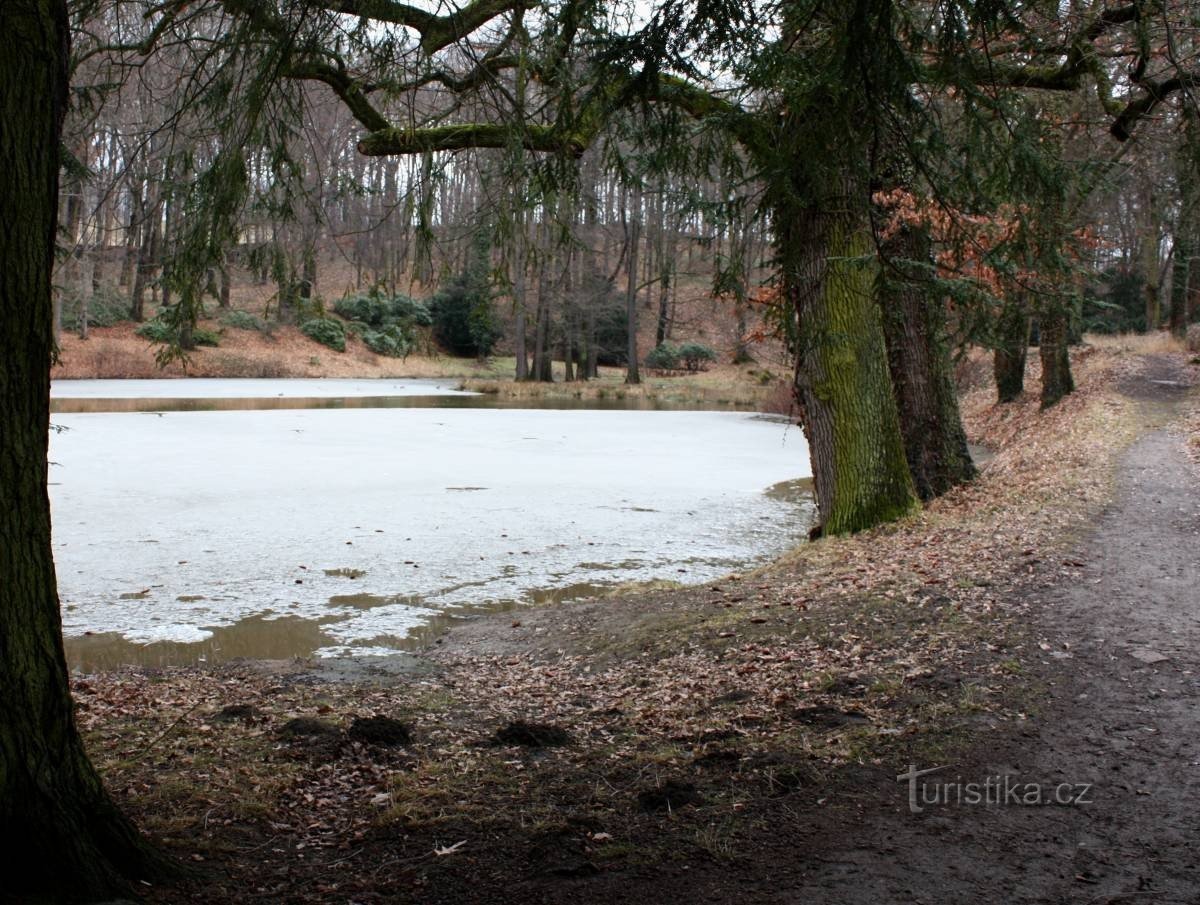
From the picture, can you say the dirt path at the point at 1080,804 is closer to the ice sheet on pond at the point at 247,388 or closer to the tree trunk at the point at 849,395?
the tree trunk at the point at 849,395

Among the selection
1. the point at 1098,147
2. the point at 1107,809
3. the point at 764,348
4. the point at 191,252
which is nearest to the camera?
the point at 1107,809

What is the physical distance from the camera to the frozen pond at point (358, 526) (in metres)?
7.66

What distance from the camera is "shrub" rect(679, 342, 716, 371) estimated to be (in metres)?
41.7

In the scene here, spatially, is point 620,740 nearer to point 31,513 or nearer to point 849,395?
point 31,513

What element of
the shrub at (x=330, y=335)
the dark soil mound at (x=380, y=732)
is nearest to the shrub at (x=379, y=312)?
the shrub at (x=330, y=335)

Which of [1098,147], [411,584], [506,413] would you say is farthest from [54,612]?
[506,413]

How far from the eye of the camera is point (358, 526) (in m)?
11.0

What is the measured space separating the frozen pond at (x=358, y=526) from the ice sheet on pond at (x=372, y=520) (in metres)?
0.03

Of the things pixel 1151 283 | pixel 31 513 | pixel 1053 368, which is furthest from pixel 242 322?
pixel 31 513

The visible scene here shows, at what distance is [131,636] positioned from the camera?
715cm

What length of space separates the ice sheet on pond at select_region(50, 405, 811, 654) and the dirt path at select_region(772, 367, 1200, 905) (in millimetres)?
4120

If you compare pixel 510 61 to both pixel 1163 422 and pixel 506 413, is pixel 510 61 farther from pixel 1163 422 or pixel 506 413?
pixel 506 413

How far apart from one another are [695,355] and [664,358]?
1.25m

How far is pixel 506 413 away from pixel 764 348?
709 inches
